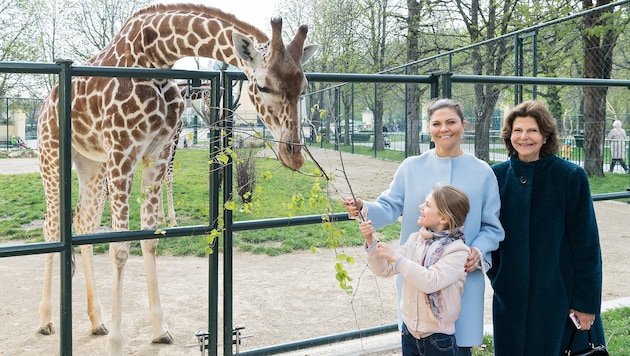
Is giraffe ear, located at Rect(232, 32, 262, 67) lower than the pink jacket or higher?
higher

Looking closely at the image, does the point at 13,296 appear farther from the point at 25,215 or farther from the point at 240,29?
the point at 25,215

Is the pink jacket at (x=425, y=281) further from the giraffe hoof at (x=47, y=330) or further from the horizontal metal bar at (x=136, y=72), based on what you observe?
the giraffe hoof at (x=47, y=330)

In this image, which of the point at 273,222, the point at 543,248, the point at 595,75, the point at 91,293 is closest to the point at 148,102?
the point at 273,222

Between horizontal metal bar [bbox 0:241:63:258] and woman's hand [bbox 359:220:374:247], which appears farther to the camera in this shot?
horizontal metal bar [bbox 0:241:63:258]

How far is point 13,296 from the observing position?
458 cm

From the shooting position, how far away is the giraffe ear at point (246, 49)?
2713mm

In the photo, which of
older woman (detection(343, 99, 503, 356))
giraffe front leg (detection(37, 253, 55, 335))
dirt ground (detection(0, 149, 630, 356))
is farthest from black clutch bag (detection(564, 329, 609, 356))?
giraffe front leg (detection(37, 253, 55, 335))

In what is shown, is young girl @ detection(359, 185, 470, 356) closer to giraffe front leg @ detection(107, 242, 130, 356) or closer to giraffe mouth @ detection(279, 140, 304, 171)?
giraffe mouth @ detection(279, 140, 304, 171)

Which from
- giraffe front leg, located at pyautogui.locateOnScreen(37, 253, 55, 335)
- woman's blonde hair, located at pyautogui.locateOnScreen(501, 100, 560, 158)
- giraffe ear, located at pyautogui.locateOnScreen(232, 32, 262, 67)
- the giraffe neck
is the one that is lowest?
giraffe front leg, located at pyautogui.locateOnScreen(37, 253, 55, 335)

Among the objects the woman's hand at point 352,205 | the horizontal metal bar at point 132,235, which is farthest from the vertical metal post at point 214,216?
the woman's hand at point 352,205

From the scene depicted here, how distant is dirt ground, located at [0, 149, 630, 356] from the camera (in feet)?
12.0

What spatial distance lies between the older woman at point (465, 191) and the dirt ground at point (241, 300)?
0.69 meters

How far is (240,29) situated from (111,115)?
0.83m

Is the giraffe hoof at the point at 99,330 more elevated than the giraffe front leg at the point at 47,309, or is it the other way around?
the giraffe front leg at the point at 47,309
